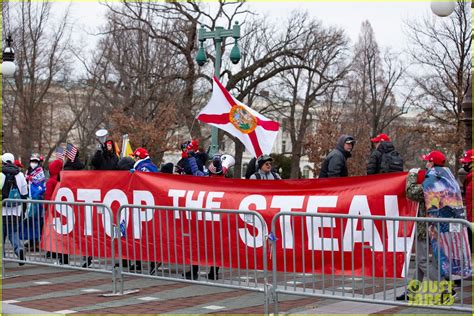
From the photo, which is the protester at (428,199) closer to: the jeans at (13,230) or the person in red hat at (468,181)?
the person in red hat at (468,181)

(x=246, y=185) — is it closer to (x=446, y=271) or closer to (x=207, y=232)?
(x=207, y=232)

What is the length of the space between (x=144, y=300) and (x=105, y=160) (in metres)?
4.26

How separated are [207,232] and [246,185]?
783 mm

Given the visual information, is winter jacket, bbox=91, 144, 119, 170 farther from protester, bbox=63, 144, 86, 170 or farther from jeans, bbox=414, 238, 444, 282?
jeans, bbox=414, 238, 444, 282

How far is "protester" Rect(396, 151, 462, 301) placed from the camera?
6.79m

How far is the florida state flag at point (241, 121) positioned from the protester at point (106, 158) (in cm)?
187

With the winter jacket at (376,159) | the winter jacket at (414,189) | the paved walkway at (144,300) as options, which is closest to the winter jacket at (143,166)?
the paved walkway at (144,300)

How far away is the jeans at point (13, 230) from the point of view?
1030 centimetres

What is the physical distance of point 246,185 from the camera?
8500 millimetres

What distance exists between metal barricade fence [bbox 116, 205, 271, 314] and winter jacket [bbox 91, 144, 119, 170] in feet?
9.45

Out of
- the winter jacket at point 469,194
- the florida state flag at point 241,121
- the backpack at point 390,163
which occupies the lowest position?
the winter jacket at point 469,194

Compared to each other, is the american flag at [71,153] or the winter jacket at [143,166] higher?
the american flag at [71,153]

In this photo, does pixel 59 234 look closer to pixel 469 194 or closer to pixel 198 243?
pixel 198 243

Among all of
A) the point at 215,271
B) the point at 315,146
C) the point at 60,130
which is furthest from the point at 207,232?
the point at 60,130
